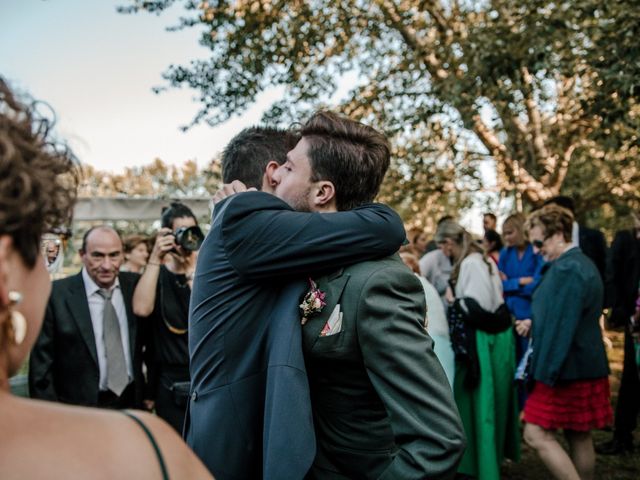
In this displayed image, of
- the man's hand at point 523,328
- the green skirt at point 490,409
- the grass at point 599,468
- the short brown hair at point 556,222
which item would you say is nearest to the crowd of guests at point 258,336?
the short brown hair at point 556,222

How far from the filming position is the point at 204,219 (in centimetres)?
1105

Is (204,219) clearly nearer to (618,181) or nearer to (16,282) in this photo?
(618,181)

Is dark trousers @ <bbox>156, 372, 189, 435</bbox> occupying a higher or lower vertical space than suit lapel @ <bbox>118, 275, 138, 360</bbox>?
lower

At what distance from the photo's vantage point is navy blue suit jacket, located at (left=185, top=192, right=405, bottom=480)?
195 centimetres

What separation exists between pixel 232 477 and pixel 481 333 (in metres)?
4.03

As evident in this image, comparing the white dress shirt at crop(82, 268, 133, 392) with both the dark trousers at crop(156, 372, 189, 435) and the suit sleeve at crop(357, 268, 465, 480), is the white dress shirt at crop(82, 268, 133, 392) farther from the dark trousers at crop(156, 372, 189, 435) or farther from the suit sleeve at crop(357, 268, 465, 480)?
the suit sleeve at crop(357, 268, 465, 480)

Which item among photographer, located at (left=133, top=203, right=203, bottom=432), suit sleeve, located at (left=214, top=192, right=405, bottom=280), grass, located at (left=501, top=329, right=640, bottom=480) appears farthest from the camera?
grass, located at (left=501, top=329, right=640, bottom=480)

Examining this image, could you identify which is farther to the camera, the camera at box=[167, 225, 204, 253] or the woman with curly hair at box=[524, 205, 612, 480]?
the woman with curly hair at box=[524, 205, 612, 480]

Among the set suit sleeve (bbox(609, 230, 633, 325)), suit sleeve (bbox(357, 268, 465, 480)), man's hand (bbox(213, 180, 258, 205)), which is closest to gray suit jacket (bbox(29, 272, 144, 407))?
man's hand (bbox(213, 180, 258, 205))

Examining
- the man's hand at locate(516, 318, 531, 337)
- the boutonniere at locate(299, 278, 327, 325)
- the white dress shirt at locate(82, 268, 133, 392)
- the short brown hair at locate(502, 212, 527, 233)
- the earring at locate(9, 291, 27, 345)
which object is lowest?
the man's hand at locate(516, 318, 531, 337)

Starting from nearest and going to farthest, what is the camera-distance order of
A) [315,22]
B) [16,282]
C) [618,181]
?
[16,282] < [315,22] < [618,181]

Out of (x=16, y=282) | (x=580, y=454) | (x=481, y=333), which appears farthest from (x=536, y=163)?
(x=16, y=282)

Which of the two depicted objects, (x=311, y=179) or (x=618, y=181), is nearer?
(x=311, y=179)

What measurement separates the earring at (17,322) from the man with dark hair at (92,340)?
3.16m
